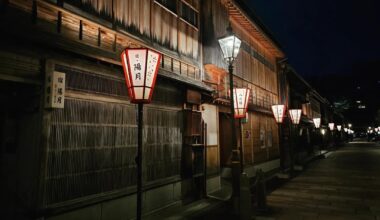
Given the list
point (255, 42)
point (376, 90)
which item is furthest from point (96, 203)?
point (376, 90)

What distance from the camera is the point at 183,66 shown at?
468 inches

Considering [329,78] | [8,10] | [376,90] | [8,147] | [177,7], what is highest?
[329,78]

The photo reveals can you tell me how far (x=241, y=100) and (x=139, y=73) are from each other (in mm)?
6151

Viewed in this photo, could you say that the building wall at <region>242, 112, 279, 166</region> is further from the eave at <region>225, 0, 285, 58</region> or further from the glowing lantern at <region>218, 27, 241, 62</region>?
the glowing lantern at <region>218, 27, 241, 62</region>

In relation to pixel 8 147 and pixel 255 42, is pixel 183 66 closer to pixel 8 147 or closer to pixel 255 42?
pixel 8 147

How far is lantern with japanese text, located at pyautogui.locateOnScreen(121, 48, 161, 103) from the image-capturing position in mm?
5770

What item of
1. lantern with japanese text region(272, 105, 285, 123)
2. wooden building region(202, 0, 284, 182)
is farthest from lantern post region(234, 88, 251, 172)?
lantern with japanese text region(272, 105, 285, 123)

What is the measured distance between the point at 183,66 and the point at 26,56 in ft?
22.8

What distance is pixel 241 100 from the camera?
1098 cm

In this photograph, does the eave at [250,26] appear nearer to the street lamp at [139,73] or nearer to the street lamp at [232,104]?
the street lamp at [232,104]

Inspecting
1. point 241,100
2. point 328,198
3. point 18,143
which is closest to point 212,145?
point 241,100

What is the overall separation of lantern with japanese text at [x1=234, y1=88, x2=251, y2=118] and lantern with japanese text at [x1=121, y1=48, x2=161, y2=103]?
584 centimetres

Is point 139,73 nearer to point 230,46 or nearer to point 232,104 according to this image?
point 232,104

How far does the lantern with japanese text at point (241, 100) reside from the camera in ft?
35.8
